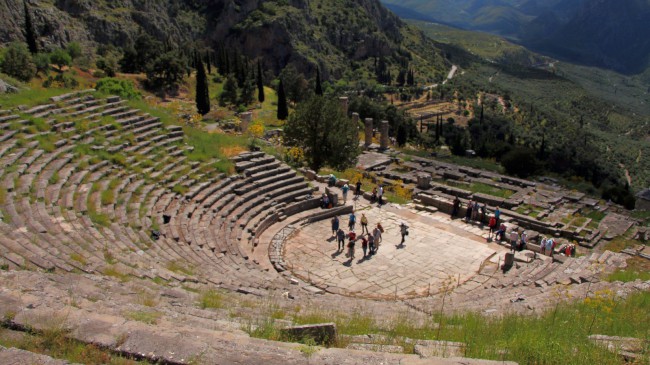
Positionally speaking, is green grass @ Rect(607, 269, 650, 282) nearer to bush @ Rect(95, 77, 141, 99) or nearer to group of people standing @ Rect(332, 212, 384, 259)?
group of people standing @ Rect(332, 212, 384, 259)

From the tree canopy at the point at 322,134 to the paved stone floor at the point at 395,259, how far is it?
7.43 m

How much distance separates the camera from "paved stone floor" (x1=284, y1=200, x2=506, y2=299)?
16688mm

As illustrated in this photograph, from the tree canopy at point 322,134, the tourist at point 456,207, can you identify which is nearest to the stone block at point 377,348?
the tourist at point 456,207

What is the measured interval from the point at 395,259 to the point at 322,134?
1277 centimetres

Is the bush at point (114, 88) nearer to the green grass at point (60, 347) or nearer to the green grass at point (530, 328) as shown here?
the green grass at point (530, 328)

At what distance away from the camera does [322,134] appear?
29.6m

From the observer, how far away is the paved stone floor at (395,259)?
16688 millimetres

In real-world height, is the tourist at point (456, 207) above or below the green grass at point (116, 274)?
below

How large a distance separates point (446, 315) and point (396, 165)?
26.6 m

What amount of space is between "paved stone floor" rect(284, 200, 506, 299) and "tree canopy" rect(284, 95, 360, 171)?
7433mm

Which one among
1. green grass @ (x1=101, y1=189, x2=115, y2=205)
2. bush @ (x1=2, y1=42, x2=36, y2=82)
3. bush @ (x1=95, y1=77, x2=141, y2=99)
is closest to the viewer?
green grass @ (x1=101, y1=189, x2=115, y2=205)

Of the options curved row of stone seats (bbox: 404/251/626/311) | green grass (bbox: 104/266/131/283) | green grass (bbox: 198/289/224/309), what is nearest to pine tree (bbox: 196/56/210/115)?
curved row of stone seats (bbox: 404/251/626/311)

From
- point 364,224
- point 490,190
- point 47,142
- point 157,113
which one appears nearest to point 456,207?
point 364,224

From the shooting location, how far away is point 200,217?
18.6 m
